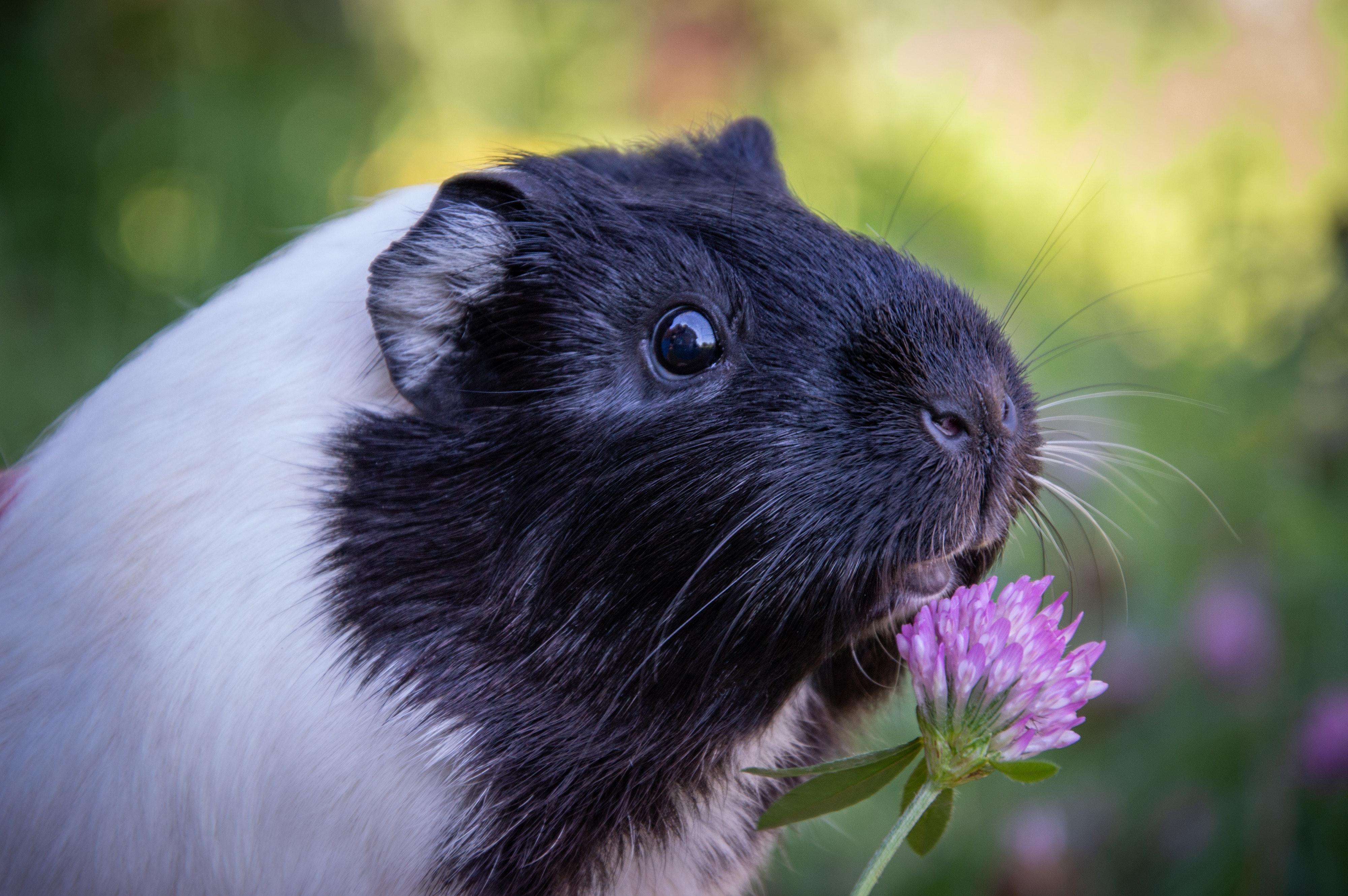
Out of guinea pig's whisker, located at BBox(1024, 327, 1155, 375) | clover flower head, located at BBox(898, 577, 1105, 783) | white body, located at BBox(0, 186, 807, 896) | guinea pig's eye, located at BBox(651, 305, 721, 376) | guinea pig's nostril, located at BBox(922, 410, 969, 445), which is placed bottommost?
white body, located at BBox(0, 186, 807, 896)

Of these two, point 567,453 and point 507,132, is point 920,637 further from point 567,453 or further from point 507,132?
point 507,132

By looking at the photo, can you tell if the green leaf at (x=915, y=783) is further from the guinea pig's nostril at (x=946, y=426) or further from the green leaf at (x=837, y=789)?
the guinea pig's nostril at (x=946, y=426)

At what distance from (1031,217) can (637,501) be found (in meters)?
5.25

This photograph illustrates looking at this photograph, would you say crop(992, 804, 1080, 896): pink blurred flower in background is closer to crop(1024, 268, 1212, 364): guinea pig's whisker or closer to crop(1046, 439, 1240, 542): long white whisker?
crop(1046, 439, 1240, 542): long white whisker

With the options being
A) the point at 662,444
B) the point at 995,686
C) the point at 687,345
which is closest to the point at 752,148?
the point at 687,345

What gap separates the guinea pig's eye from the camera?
154 cm

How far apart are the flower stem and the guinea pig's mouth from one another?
27cm

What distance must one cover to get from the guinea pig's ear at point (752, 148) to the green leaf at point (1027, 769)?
1.11m

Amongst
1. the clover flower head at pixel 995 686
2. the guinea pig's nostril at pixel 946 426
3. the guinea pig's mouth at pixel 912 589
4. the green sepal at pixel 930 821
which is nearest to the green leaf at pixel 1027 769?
the clover flower head at pixel 995 686

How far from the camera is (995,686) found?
1.31 metres

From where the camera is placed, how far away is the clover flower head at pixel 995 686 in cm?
132

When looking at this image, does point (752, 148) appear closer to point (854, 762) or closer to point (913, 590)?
point (913, 590)

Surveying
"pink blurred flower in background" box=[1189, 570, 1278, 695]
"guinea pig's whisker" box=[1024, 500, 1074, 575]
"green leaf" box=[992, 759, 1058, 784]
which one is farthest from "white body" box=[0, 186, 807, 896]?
"pink blurred flower in background" box=[1189, 570, 1278, 695]

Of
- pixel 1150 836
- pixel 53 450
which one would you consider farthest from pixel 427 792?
pixel 1150 836
